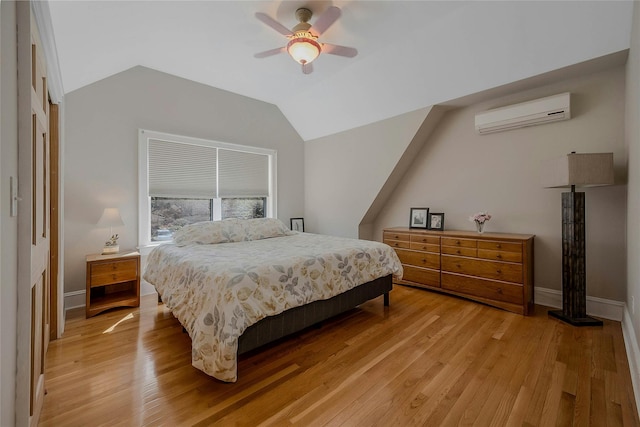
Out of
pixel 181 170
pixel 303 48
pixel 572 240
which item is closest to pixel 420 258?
pixel 572 240

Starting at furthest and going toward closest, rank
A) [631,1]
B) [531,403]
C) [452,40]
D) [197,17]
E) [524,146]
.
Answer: [524,146], [452,40], [197,17], [631,1], [531,403]

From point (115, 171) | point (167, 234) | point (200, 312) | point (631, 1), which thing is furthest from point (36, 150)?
point (631, 1)

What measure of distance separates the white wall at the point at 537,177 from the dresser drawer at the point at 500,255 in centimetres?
49

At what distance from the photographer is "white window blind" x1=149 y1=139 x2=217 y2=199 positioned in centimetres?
351

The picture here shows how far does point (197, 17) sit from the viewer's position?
2.37 meters

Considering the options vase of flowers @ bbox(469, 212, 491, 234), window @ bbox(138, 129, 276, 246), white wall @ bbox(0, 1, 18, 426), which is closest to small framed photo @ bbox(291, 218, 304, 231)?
window @ bbox(138, 129, 276, 246)

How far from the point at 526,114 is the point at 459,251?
1632 millimetres

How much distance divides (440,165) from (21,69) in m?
3.91

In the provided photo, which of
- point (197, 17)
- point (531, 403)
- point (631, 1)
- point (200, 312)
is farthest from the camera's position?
point (197, 17)

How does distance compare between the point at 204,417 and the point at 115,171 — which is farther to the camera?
the point at 115,171

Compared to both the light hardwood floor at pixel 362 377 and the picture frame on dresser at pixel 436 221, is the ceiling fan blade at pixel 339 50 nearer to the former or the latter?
the picture frame on dresser at pixel 436 221

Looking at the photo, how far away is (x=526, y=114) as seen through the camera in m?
2.91

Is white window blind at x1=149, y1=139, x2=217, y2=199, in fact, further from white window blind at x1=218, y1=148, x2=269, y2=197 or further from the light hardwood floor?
the light hardwood floor

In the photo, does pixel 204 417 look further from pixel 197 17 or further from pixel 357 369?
pixel 197 17
